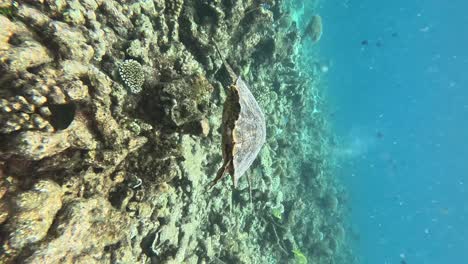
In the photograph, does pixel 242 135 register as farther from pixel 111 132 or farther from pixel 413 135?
pixel 413 135

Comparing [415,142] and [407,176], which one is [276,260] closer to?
[407,176]

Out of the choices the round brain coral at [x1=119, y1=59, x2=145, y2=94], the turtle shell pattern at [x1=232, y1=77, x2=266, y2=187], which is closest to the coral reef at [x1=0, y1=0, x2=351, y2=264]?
the round brain coral at [x1=119, y1=59, x2=145, y2=94]

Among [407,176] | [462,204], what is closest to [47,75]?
[462,204]

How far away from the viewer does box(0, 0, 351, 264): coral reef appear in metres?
2.75

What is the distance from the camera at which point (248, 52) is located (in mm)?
8555

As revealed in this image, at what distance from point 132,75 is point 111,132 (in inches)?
40.3

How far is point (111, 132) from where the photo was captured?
3.37m

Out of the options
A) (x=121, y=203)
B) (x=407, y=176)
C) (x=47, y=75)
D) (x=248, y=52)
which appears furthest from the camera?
(x=407, y=176)

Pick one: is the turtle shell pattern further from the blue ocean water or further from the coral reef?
the blue ocean water

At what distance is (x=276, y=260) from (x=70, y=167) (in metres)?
8.91

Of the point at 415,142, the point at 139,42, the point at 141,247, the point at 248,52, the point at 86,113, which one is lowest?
the point at 141,247

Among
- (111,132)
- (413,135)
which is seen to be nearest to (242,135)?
(111,132)

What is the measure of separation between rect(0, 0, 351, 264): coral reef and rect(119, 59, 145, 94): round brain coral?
0.06 ft

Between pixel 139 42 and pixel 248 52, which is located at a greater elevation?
pixel 248 52
